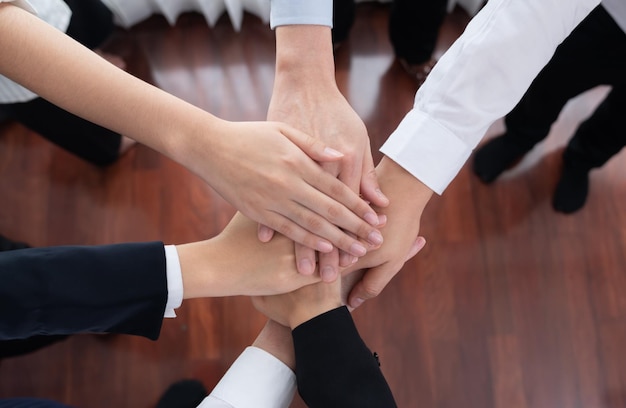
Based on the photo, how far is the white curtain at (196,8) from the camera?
→ 1.52 meters

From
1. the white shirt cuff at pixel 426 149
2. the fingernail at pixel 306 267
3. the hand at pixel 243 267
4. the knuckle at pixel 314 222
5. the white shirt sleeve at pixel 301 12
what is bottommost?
the hand at pixel 243 267

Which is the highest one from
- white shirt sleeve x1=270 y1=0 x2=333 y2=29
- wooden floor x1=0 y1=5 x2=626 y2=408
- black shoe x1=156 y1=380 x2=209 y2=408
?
white shirt sleeve x1=270 y1=0 x2=333 y2=29

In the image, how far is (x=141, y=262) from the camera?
789mm

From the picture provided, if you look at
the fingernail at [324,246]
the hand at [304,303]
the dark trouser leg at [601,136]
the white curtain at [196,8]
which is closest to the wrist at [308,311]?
the hand at [304,303]

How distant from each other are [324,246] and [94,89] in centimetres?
47

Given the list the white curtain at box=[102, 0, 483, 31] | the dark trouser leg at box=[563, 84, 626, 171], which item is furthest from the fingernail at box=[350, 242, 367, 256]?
the white curtain at box=[102, 0, 483, 31]

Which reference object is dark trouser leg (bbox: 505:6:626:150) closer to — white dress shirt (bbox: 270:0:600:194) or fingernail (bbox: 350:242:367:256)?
white dress shirt (bbox: 270:0:600:194)

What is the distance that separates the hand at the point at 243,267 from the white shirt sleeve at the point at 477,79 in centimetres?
27

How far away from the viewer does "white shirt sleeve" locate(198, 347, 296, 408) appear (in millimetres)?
854

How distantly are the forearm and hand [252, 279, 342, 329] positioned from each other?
1.04 ft

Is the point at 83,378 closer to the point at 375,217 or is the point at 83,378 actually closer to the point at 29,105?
the point at 29,105

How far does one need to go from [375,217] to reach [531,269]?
2.38ft

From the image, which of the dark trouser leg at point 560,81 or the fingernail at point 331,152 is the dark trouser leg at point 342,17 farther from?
the fingernail at point 331,152

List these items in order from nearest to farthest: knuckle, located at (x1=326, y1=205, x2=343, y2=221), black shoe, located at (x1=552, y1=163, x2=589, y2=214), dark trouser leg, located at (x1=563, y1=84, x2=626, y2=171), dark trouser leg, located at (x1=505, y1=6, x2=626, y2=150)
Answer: knuckle, located at (x1=326, y1=205, x2=343, y2=221) < dark trouser leg, located at (x1=505, y1=6, x2=626, y2=150) < dark trouser leg, located at (x1=563, y1=84, x2=626, y2=171) < black shoe, located at (x1=552, y1=163, x2=589, y2=214)
